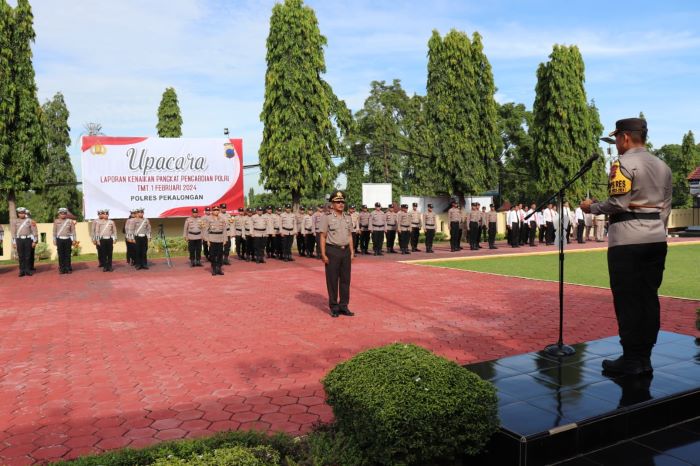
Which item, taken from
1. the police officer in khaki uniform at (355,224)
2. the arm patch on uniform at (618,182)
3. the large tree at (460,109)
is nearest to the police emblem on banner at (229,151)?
the police officer in khaki uniform at (355,224)

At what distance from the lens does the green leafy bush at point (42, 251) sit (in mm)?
18938

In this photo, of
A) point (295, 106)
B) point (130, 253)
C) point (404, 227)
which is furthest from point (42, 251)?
point (404, 227)

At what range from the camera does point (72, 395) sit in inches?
179

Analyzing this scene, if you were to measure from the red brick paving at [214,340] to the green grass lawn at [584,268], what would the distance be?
3.99 feet

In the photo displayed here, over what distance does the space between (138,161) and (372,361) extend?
63.3ft

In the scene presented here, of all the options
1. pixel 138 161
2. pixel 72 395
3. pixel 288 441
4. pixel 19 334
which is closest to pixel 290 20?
pixel 138 161

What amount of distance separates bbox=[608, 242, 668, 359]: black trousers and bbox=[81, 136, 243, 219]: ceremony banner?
1885 cm

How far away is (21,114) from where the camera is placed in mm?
16438

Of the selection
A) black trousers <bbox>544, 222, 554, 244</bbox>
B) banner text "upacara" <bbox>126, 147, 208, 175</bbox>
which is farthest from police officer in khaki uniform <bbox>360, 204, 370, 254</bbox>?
black trousers <bbox>544, 222, 554, 244</bbox>

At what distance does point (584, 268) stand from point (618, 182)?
10.2m

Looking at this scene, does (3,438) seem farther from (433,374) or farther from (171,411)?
(433,374)

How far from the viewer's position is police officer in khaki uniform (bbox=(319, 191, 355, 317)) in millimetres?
7656

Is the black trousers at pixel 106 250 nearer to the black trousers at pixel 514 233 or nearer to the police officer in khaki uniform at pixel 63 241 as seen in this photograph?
the police officer in khaki uniform at pixel 63 241

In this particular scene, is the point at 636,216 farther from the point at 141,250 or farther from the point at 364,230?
the point at 364,230
